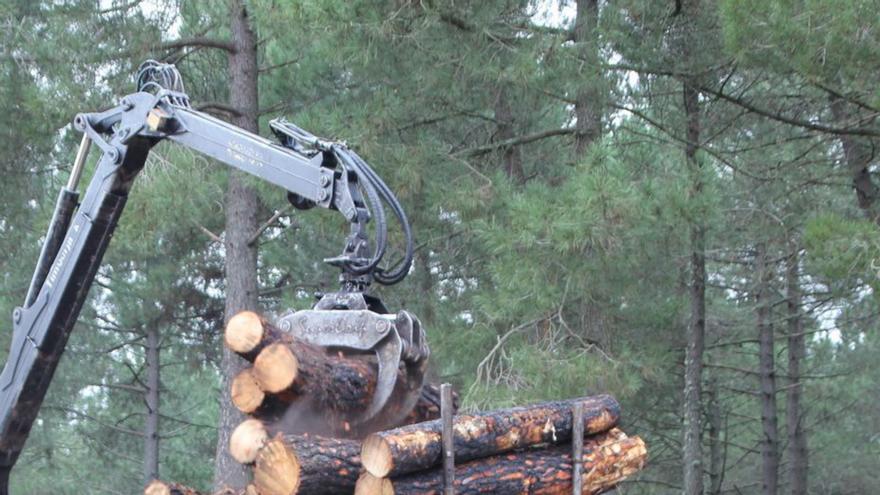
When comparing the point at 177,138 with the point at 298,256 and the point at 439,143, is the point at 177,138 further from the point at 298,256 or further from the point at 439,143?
the point at 298,256

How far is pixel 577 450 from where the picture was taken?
18.4ft

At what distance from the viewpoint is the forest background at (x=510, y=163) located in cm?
980

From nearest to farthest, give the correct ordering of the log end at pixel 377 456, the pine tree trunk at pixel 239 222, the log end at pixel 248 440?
1. the log end at pixel 377 456
2. the log end at pixel 248 440
3. the pine tree trunk at pixel 239 222

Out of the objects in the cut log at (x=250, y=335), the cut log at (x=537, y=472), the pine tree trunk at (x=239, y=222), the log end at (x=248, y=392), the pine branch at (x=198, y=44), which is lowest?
the cut log at (x=537, y=472)

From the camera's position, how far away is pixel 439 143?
12.4 meters

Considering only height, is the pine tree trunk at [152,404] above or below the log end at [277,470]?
above

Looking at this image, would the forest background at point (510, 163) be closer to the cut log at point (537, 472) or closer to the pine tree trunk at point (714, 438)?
the pine tree trunk at point (714, 438)

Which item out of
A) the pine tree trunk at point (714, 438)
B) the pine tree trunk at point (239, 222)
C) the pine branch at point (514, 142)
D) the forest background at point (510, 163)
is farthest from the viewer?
the pine tree trunk at point (714, 438)

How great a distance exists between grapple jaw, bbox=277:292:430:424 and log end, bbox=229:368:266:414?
0.34 meters

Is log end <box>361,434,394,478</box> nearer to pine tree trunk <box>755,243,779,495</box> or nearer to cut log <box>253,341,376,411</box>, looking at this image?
cut log <box>253,341,376,411</box>

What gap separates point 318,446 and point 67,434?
63.2 ft

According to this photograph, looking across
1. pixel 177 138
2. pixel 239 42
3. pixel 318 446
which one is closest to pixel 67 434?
pixel 239 42

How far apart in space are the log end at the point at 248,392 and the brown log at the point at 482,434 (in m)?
0.55

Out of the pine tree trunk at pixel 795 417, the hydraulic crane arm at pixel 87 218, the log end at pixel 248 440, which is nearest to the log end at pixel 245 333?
the log end at pixel 248 440
